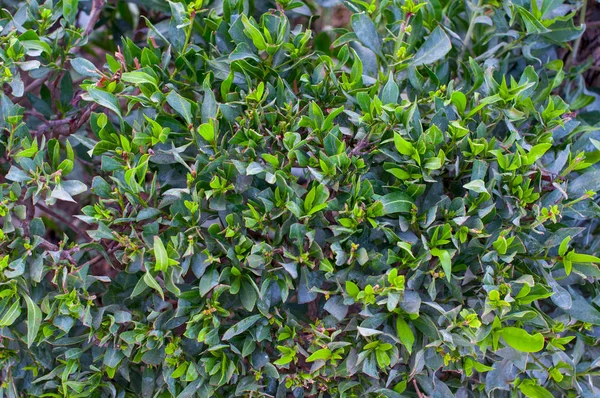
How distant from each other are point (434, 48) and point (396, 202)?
560mm

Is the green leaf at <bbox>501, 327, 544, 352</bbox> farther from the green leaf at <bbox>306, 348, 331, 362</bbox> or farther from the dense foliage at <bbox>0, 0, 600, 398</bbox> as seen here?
the green leaf at <bbox>306, 348, 331, 362</bbox>

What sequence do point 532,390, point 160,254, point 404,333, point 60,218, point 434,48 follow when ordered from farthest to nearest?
point 60,218 → point 434,48 → point 532,390 → point 404,333 → point 160,254

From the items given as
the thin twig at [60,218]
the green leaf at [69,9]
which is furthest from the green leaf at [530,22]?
the thin twig at [60,218]

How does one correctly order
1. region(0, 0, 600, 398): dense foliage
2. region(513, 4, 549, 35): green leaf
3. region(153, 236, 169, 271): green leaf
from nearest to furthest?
region(153, 236, 169, 271): green leaf → region(0, 0, 600, 398): dense foliage → region(513, 4, 549, 35): green leaf

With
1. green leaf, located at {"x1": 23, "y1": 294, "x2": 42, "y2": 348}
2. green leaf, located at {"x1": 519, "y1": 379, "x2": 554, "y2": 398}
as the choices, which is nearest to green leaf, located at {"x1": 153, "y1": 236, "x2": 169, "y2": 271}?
green leaf, located at {"x1": 23, "y1": 294, "x2": 42, "y2": 348}

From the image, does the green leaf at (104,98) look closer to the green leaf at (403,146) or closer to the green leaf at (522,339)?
A: the green leaf at (403,146)

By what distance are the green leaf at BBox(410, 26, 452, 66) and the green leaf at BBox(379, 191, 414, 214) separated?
0.47 metres

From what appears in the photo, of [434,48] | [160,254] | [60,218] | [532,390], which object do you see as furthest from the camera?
[60,218]

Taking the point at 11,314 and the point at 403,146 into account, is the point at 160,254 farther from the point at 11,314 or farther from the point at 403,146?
the point at 403,146

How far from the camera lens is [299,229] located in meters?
1.56

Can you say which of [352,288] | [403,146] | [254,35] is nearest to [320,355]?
[352,288]

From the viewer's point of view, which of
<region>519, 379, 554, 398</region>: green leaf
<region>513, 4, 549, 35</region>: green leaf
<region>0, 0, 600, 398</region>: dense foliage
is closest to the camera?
<region>0, 0, 600, 398</region>: dense foliage

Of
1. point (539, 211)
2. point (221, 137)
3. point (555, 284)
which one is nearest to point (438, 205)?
point (539, 211)

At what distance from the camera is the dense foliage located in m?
1.59
